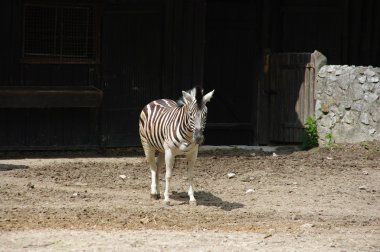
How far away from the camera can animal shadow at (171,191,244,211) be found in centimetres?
1147

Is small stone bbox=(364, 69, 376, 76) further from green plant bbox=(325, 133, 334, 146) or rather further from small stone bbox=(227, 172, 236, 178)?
small stone bbox=(227, 172, 236, 178)

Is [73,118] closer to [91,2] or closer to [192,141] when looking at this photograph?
[91,2]

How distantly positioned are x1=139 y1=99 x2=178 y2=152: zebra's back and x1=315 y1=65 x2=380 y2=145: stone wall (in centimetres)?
460

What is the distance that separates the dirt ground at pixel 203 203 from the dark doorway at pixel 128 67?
54 cm

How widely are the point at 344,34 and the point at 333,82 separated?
2.30m

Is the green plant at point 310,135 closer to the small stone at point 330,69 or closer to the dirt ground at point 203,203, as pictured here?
the dirt ground at point 203,203

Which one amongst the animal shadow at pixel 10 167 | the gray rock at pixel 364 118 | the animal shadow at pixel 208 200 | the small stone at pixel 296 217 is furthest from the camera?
the gray rock at pixel 364 118

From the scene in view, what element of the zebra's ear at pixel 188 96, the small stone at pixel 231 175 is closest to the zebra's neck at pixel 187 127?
the zebra's ear at pixel 188 96

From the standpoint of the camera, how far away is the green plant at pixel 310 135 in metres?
16.5

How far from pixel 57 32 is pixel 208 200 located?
507 cm

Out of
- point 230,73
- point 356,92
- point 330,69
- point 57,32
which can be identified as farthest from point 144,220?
point 230,73

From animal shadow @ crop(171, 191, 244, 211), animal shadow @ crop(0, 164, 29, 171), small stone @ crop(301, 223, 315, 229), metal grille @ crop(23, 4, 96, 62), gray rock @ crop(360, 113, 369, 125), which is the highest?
metal grille @ crop(23, 4, 96, 62)

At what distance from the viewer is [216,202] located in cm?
1170

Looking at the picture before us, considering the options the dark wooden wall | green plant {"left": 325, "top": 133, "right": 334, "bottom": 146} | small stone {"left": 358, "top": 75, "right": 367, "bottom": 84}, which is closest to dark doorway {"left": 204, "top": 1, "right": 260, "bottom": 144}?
the dark wooden wall
